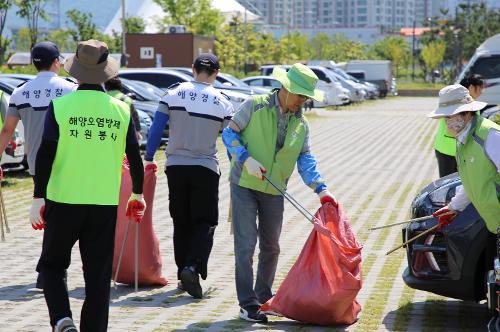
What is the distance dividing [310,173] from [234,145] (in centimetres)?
58

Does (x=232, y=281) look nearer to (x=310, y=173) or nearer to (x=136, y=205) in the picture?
(x=310, y=173)

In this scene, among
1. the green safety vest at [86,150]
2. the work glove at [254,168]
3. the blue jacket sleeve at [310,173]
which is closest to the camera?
the green safety vest at [86,150]

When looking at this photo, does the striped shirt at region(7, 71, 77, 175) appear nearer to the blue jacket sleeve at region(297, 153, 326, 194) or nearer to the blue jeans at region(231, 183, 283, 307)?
the blue jeans at region(231, 183, 283, 307)

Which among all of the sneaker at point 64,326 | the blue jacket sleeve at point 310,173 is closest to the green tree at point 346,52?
the blue jacket sleeve at point 310,173

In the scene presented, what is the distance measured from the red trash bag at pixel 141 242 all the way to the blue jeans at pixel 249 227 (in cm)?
118

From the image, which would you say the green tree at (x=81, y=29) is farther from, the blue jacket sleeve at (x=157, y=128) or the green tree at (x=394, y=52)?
the blue jacket sleeve at (x=157, y=128)

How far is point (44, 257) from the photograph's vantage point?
20.1ft

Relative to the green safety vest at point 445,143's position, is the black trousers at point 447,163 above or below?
below

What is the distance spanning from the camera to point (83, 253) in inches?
243

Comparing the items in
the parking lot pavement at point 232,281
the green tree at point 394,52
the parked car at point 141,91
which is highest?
the parked car at point 141,91

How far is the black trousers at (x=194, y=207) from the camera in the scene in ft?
27.9

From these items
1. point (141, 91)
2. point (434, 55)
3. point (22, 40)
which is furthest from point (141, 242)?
point (22, 40)

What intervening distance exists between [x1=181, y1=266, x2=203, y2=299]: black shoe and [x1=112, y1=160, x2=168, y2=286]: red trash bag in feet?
1.33

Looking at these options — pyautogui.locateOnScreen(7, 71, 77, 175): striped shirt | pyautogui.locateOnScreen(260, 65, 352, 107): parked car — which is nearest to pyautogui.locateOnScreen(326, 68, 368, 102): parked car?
pyautogui.locateOnScreen(260, 65, 352, 107): parked car
